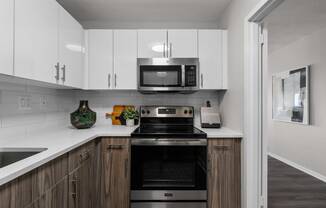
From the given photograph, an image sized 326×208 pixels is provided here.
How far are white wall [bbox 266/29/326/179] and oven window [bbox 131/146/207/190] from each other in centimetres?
249

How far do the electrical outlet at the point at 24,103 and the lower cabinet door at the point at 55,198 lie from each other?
2.68 ft

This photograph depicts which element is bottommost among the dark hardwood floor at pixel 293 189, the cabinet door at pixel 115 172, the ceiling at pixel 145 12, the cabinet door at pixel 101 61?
the dark hardwood floor at pixel 293 189

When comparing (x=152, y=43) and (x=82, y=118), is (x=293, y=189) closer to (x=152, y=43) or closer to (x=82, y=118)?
(x=152, y=43)

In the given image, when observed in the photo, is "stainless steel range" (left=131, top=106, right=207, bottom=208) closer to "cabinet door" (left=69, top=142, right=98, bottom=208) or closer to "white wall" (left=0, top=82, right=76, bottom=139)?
"cabinet door" (left=69, top=142, right=98, bottom=208)

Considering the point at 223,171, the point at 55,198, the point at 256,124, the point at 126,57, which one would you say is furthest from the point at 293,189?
the point at 55,198

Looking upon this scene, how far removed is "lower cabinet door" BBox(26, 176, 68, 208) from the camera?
42.0 inches

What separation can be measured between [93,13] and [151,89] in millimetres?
1227

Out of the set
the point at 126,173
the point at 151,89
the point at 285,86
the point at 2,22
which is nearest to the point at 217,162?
the point at 126,173

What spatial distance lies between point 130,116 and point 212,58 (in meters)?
1.19

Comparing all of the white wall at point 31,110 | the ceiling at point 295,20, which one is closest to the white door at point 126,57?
the white wall at point 31,110

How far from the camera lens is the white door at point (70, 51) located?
1.86 metres

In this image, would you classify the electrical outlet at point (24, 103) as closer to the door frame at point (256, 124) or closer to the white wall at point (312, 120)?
the door frame at point (256, 124)

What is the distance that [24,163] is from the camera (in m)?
0.97

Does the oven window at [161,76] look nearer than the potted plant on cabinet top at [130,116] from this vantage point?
Yes
